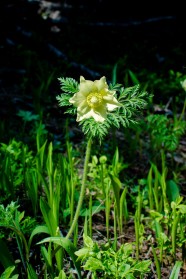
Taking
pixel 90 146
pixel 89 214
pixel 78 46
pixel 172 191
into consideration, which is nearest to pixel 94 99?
pixel 90 146

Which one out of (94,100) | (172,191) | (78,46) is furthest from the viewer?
(78,46)

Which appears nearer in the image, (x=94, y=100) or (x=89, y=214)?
(x=94, y=100)

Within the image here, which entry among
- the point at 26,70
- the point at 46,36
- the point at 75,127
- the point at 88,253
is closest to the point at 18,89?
the point at 26,70

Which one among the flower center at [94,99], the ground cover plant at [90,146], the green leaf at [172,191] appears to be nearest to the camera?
the flower center at [94,99]

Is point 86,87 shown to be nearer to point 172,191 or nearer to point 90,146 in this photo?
point 90,146

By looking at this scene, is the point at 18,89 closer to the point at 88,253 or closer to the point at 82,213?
the point at 82,213

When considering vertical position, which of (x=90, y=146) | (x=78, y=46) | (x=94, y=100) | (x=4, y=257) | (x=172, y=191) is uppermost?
(x=78, y=46)

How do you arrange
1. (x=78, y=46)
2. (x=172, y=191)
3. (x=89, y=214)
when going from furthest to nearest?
(x=78, y=46)
(x=172, y=191)
(x=89, y=214)

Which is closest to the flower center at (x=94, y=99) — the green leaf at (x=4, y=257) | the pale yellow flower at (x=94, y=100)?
the pale yellow flower at (x=94, y=100)

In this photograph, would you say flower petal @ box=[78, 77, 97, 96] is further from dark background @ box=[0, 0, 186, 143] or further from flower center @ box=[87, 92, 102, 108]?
dark background @ box=[0, 0, 186, 143]

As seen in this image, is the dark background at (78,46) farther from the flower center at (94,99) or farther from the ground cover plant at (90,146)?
the flower center at (94,99)
